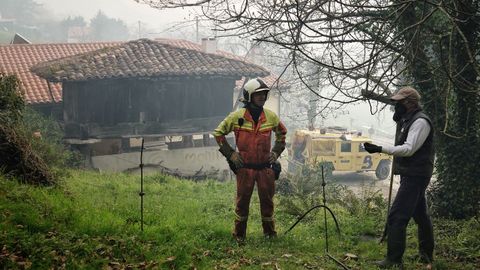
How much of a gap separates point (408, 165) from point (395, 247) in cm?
98

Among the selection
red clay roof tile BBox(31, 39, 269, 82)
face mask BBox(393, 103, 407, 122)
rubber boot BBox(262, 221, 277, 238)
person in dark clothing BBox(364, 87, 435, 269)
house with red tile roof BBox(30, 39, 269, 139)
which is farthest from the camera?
house with red tile roof BBox(30, 39, 269, 139)

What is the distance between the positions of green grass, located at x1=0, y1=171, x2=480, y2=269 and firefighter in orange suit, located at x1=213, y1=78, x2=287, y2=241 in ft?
1.90

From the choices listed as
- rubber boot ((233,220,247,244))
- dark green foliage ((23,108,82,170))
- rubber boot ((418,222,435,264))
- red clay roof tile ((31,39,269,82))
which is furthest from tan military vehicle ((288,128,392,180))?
rubber boot ((418,222,435,264))

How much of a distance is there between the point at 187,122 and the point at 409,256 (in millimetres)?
16272

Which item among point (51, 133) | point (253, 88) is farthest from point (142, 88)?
point (253, 88)

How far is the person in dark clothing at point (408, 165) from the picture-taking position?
4871 mm

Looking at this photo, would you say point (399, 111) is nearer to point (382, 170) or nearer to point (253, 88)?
point (253, 88)

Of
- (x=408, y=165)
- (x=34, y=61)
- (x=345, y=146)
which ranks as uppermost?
(x=34, y=61)

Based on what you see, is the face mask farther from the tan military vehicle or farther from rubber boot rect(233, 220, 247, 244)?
the tan military vehicle

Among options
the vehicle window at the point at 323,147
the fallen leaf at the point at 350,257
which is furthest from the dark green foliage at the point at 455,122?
the vehicle window at the point at 323,147

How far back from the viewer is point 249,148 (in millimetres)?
6078

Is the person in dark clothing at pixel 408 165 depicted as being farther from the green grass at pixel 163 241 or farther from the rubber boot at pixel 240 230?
the rubber boot at pixel 240 230

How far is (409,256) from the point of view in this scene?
5.55 m

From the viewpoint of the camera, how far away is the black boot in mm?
5023
